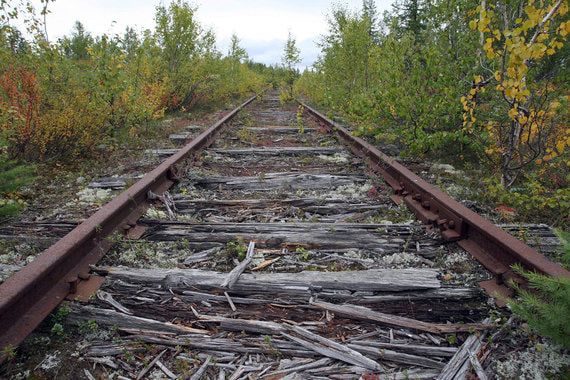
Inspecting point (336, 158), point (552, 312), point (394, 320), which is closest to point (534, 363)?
point (552, 312)

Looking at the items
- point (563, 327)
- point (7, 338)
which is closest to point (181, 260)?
point (7, 338)

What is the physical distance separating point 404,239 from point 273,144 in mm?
4286

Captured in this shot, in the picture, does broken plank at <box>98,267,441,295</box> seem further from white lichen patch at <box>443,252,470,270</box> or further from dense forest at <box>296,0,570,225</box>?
dense forest at <box>296,0,570,225</box>

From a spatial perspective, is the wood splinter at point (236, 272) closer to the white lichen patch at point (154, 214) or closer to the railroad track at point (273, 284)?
the railroad track at point (273, 284)

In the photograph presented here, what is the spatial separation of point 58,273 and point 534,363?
221 cm

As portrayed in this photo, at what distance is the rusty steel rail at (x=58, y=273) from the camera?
5.94 feet

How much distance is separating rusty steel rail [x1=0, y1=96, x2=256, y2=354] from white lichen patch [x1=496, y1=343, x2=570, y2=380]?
77.0 inches

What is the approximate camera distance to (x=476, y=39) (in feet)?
16.9

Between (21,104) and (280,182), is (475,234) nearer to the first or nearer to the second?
(280,182)

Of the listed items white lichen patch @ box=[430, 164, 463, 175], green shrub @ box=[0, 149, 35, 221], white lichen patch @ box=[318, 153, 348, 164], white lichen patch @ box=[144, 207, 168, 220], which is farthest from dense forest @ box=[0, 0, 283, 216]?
white lichen patch @ box=[430, 164, 463, 175]

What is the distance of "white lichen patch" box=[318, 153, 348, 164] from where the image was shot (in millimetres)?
5327

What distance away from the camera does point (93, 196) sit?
12.5 ft

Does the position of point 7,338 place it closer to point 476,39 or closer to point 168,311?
point 168,311

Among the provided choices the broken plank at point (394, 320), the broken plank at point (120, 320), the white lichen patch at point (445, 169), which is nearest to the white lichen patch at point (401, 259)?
the broken plank at point (394, 320)
